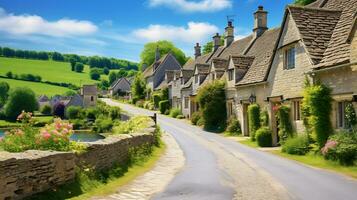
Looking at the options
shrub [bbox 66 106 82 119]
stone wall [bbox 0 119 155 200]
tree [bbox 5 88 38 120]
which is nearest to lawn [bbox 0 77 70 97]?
tree [bbox 5 88 38 120]

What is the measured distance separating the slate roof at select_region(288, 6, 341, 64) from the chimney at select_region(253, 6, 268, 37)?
52.8ft

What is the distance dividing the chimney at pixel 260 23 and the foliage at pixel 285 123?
17.2 meters

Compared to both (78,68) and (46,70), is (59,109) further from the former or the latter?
(78,68)

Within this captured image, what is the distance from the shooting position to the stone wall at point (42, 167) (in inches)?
337

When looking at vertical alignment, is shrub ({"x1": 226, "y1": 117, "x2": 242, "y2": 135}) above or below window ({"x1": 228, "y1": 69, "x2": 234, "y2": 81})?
below

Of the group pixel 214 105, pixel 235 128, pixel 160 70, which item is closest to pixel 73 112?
pixel 160 70

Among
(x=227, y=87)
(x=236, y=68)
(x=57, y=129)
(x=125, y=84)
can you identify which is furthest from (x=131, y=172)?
(x=125, y=84)

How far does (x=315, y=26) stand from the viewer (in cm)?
2255

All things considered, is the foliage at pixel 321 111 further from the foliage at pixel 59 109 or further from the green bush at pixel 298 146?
the foliage at pixel 59 109

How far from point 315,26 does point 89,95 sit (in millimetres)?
84101

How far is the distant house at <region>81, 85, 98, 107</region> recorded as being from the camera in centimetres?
10031

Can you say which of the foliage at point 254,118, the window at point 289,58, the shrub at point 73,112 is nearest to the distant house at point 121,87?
the shrub at point 73,112

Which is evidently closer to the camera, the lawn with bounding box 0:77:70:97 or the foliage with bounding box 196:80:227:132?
the foliage with bounding box 196:80:227:132

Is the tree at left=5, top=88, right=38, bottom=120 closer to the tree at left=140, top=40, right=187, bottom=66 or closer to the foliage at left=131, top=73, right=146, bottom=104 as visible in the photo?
the tree at left=140, top=40, right=187, bottom=66
